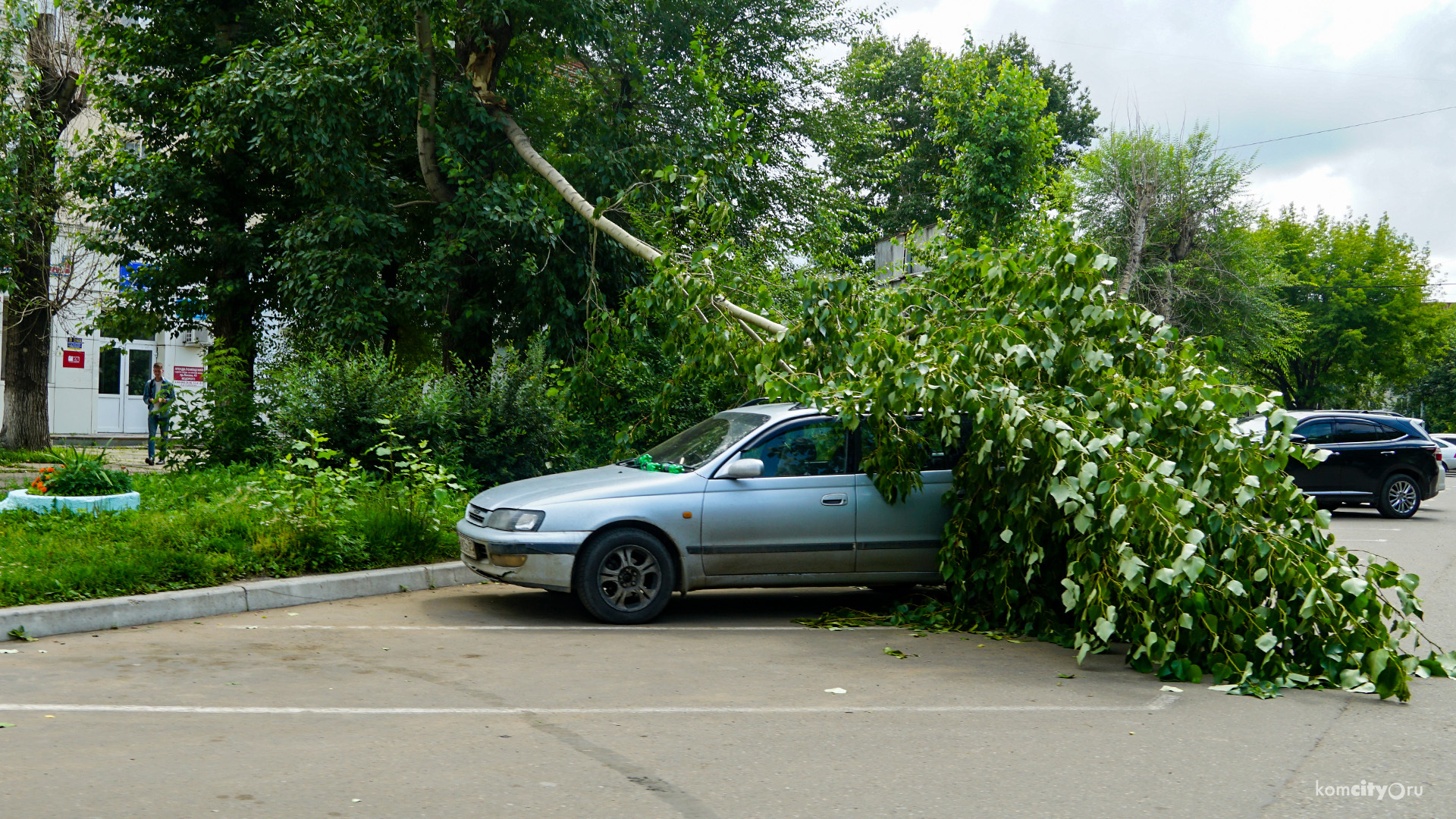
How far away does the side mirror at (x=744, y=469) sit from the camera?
8.02 meters

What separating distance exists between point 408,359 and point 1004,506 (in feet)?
47.6

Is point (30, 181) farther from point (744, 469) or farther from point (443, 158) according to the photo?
point (744, 469)

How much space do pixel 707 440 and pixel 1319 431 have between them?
538 inches

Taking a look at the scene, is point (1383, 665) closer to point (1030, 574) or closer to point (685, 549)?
point (1030, 574)

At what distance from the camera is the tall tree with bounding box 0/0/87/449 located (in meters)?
16.5

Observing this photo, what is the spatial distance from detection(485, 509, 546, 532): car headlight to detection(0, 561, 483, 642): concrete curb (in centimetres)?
146

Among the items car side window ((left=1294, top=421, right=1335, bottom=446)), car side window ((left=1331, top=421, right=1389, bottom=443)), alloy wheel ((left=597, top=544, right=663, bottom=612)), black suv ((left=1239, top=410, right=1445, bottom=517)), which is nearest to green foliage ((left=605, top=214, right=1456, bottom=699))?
alloy wheel ((left=597, top=544, right=663, bottom=612))

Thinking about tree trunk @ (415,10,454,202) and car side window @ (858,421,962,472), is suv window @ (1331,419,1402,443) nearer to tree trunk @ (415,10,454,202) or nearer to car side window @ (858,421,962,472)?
car side window @ (858,421,962,472)

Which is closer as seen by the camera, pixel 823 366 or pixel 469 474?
pixel 823 366

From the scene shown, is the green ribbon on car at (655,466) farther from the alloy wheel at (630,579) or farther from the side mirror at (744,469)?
the alloy wheel at (630,579)

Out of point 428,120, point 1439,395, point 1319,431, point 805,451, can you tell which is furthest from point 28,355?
point 1439,395

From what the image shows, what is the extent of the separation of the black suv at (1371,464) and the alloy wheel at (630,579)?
13745 millimetres

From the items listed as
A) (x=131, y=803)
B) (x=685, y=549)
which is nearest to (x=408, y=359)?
(x=685, y=549)

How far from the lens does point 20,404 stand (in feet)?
65.6
